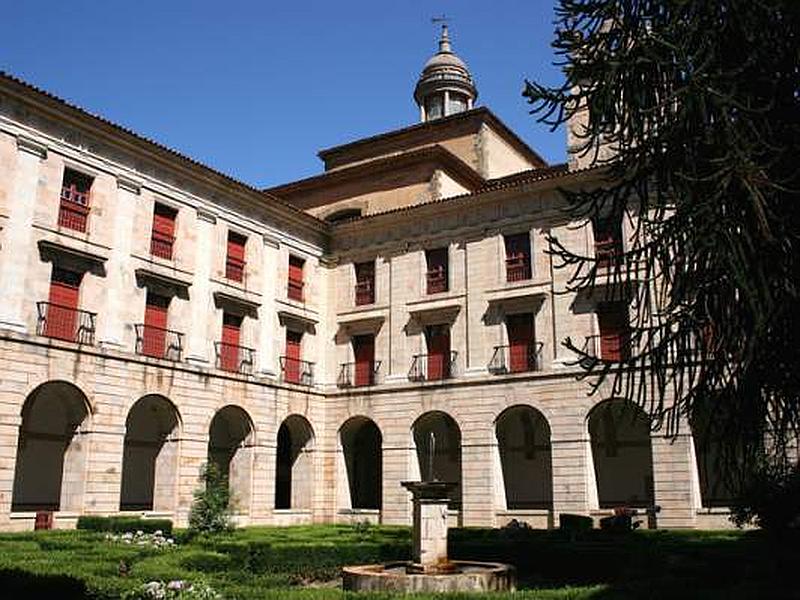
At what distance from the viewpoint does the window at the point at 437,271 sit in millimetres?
31516

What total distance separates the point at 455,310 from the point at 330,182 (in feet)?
37.0

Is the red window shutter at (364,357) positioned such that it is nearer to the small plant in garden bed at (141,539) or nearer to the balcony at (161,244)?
the balcony at (161,244)

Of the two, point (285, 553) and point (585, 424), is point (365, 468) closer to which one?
point (585, 424)

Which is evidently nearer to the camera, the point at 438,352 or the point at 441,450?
the point at 438,352

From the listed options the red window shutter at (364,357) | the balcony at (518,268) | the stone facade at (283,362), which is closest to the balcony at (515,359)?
the stone facade at (283,362)

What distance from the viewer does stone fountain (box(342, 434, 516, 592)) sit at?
14.3 metres

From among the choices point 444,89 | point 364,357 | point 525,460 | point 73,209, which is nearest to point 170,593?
point 73,209

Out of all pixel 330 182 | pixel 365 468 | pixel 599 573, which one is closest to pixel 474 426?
pixel 365 468

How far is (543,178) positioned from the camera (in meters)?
28.8

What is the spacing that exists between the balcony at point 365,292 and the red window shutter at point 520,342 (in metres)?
6.04

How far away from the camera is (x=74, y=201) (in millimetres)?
24500

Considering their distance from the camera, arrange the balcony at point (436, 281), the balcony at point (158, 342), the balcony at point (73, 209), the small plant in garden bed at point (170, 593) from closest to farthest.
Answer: the small plant in garden bed at point (170, 593), the balcony at point (73, 209), the balcony at point (158, 342), the balcony at point (436, 281)

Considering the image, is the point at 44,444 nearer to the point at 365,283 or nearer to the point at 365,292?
the point at 365,292

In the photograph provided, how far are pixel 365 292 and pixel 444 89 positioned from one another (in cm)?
1759
